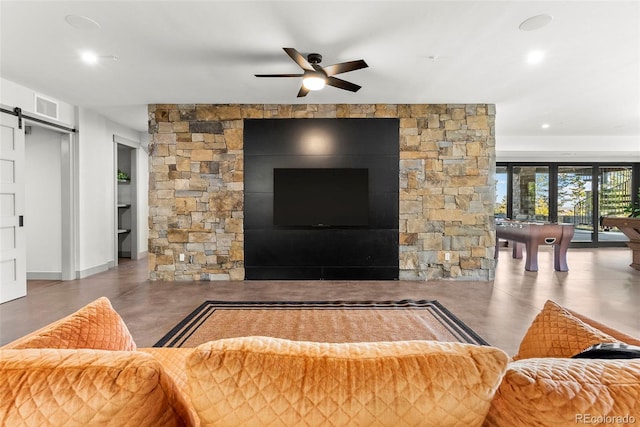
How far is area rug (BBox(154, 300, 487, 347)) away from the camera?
2.79 meters

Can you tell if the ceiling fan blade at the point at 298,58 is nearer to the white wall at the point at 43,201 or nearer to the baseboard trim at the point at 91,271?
the white wall at the point at 43,201

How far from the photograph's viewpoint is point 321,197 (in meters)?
4.91

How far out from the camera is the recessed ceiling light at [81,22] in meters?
2.63

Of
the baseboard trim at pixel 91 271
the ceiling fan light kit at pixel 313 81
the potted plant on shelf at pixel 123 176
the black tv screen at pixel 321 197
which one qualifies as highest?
the ceiling fan light kit at pixel 313 81

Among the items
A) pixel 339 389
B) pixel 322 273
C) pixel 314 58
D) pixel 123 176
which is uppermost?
pixel 314 58

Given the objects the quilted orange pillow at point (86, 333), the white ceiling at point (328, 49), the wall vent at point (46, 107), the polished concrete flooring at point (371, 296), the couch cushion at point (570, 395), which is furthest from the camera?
the wall vent at point (46, 107)

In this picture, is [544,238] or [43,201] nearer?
[43,201]

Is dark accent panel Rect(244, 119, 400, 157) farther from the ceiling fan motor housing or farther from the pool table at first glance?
the pool table

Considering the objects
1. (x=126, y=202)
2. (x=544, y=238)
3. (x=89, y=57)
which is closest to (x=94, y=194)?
(x=126, y=202)

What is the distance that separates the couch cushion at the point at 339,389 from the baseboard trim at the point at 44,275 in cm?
577

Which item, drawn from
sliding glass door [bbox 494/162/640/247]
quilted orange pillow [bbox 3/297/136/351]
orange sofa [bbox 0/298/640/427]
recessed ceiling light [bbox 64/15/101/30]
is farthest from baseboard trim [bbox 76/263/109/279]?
sliding glass door [bbox 494/162/640/247]

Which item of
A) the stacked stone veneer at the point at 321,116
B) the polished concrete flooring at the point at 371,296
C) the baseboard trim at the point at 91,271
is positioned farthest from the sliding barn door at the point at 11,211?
the stacked stone veneer at the point at 321,116

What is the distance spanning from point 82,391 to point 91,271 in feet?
18.9

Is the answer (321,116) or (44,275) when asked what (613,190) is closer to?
(321,116)
